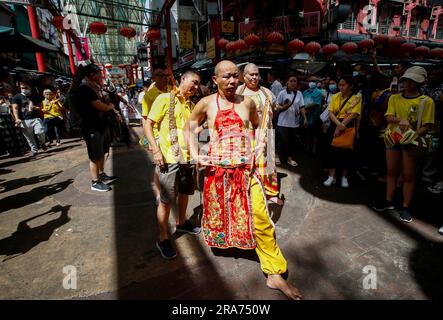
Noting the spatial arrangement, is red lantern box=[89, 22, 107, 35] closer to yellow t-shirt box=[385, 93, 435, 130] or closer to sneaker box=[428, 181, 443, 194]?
yellow t-shirt box=[385, 93, 435, 130]

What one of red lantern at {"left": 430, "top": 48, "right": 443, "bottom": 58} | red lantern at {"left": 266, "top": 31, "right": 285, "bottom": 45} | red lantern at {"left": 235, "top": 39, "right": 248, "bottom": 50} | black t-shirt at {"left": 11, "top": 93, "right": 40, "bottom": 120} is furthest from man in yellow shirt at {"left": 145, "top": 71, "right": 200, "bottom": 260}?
red lantern at {"left": 430, "top": 48, "right": 443, "bottom": 58}

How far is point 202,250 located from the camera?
279 cm

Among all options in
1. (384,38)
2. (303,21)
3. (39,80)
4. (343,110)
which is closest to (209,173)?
(343,110)

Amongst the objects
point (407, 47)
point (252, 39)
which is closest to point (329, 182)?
point (252, 39)

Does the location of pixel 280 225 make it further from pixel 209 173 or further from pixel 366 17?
pixel 366 17

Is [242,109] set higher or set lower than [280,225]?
higher

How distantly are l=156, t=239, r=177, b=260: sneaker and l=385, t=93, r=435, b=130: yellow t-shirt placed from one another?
3.02 m

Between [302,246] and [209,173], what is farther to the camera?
[302,246]

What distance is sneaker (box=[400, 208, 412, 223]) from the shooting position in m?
3.20

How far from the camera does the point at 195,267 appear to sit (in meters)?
2.51

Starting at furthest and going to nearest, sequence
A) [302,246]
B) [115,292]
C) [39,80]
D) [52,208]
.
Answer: [39,80] < [52,208] < [302,246] < [115,292]

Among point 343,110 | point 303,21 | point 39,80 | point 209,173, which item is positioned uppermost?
point 303,21

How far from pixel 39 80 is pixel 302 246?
11811mm

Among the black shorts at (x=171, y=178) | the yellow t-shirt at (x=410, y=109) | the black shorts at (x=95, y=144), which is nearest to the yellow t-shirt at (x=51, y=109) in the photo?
the black shorts at (x=95, y=144)
